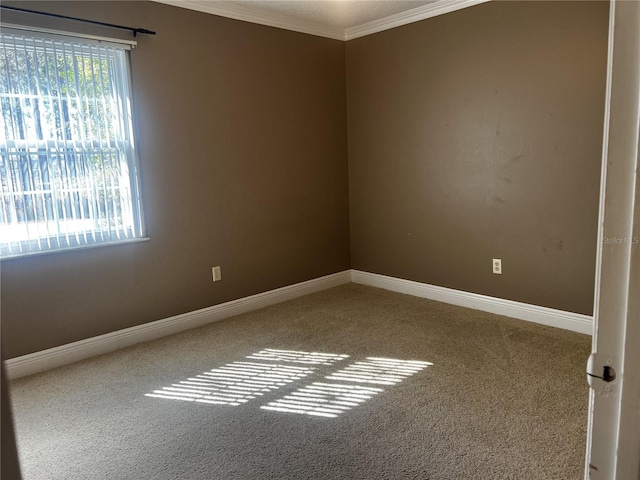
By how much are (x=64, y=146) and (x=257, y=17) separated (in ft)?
5.85

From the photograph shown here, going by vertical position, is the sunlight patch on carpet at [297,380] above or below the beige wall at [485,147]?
below

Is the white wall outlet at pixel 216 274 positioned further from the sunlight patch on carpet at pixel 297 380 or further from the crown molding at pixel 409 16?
the crown molding at pixel 409 16

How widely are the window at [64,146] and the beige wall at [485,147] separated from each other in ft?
6.98

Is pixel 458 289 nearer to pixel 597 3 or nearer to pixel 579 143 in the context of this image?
pixel 579 143

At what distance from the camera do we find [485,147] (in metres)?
3.50

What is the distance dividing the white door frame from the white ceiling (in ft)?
10.9

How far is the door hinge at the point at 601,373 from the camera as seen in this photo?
0.56 metres

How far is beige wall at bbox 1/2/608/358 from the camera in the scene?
9.86ft

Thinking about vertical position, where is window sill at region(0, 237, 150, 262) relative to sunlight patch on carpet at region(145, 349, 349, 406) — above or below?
above

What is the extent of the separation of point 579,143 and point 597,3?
827 mm

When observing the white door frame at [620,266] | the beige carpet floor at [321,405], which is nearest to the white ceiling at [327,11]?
the beige carpet floor at [321,405]

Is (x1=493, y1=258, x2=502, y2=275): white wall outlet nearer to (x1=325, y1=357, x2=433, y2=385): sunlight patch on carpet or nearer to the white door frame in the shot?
(x1=325, y1=357, x2=433, y2=385): sunlight patch on carpet

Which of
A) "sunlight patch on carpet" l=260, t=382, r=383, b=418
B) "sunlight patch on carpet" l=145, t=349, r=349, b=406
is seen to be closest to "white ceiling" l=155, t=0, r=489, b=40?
"sunlight patch on carpet" l=145, t=349, r=349, b=406

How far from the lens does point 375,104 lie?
4188 millimetres
